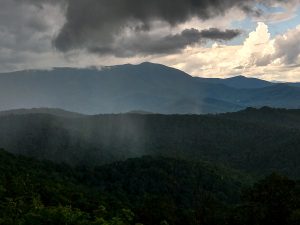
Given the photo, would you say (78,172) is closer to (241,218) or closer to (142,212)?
(142,212)

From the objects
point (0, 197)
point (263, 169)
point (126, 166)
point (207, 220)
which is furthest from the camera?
point (263, 169)

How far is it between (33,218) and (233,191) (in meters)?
129

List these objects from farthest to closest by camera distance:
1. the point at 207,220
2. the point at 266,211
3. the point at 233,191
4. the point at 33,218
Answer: the point at 233,191
the point at 207,220
the point at 266,211
the point at 33,218

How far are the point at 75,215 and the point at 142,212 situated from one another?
44309 millimetres

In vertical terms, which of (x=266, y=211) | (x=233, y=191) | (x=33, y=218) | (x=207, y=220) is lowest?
(x=233, y=191)

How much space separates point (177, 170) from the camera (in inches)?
6358

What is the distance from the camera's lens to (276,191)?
52.1 m

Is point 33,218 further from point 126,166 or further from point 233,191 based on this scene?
point 126,166

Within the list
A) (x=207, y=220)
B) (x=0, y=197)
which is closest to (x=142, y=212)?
(x=207, y=220)

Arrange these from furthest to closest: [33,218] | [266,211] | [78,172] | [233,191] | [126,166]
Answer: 1. [126,166]
2. [78,172]
3. [233,191]
4. [266,211]
5. [33,218]

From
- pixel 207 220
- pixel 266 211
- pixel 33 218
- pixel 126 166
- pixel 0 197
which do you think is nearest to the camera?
pixel 33 218

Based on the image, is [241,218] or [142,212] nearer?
[241,218]

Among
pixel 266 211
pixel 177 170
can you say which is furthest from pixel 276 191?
pixel 177 170

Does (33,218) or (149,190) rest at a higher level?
(33,218)
